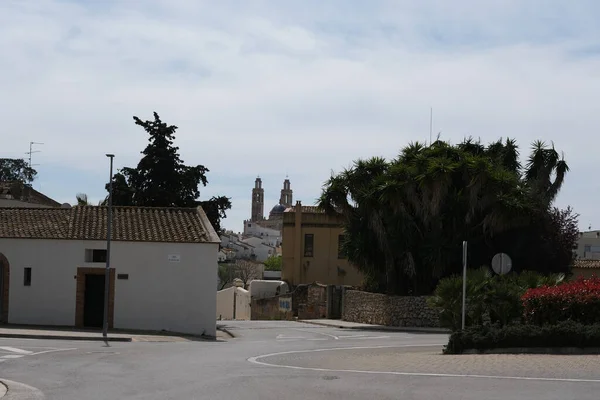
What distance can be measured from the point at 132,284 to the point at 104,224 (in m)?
3.35

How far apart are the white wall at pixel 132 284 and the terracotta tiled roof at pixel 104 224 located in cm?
37

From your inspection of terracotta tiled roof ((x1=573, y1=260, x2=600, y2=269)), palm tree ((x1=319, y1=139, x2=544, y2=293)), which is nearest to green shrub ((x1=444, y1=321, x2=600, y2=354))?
palm tree ((x1=319, y1=139, x2=544, y2=293))

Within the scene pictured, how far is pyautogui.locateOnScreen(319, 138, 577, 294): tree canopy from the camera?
144 feet

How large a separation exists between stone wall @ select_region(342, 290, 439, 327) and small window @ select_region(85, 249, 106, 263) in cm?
1644

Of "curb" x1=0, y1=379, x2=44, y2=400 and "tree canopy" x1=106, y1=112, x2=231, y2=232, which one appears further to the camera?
"tree canopy" x1=106, y1=112, x2=231, y2=232

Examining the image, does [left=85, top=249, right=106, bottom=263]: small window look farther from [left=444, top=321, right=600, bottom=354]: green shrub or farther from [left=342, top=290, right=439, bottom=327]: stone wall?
[left=444, top=321, right=600, bottom=354]: green shrub

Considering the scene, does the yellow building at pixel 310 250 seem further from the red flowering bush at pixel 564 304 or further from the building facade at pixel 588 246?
the red flowering bush at pixel 564 304

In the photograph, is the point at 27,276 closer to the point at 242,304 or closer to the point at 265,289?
the point at 242,304

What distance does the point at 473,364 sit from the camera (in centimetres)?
1706

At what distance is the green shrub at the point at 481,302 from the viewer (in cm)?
2409

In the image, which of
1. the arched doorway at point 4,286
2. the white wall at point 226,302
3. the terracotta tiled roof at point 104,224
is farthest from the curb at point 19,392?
the white wall at point 226,302

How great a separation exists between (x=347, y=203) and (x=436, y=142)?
590 centimetres

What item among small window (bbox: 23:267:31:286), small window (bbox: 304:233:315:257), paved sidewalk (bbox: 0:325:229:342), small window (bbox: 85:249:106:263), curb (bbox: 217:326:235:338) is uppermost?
small window (bbox: 304:233:315:257)

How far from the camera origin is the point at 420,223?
4547 centimetres
